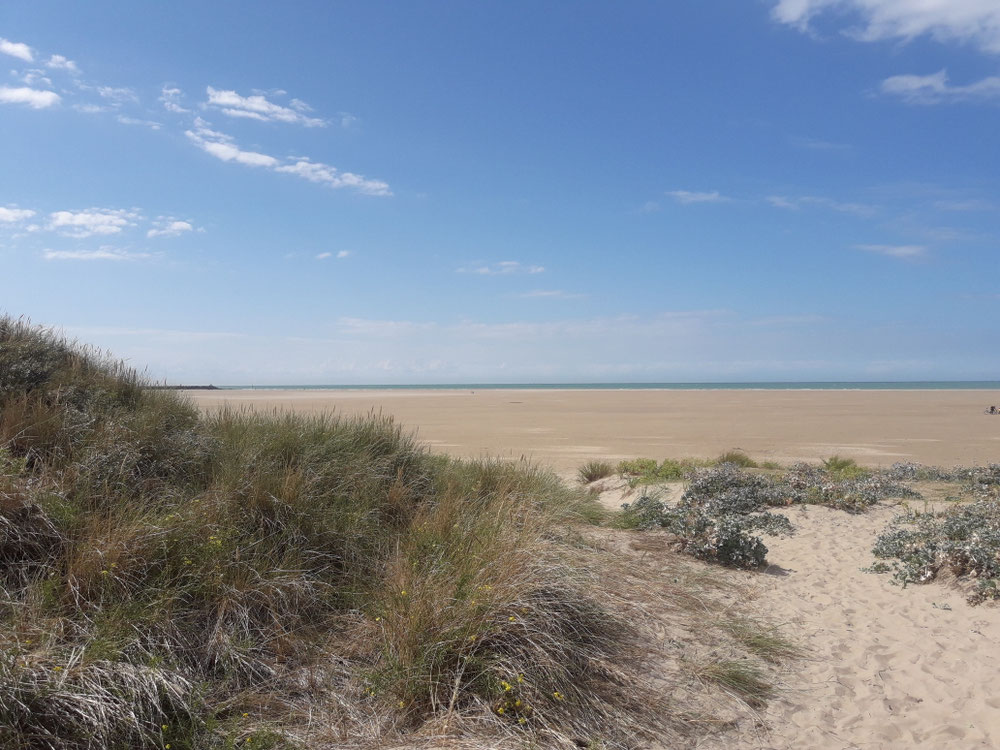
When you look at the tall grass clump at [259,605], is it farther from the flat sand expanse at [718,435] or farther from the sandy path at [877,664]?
the flat sand expanse at [718,435]

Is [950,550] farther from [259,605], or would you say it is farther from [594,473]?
[594,473]

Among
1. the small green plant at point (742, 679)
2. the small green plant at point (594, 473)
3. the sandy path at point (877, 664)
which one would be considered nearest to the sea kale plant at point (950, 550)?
the sandy path at point (877, 664)

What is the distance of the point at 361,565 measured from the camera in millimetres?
5246

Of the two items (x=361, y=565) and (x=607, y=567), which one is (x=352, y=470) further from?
(x=607, y=567)

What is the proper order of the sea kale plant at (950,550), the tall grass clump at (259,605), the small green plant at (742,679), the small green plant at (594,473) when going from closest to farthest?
the tall grass clump at (259,605)
the small green plant at (742,679)
the sea kale plant at (950,550)
the small green plant at (594,473)

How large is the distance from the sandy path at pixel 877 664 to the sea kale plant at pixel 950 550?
20 cm

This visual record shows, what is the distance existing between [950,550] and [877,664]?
8.96ft

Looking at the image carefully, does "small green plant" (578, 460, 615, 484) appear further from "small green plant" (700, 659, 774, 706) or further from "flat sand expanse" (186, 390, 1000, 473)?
"small green plant" (700, 659, 774, 706)

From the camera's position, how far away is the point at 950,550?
23.4ft

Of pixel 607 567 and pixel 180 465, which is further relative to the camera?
pixel 607 567

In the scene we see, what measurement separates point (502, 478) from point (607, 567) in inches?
74.2

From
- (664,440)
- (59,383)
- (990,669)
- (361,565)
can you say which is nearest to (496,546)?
(361,565)

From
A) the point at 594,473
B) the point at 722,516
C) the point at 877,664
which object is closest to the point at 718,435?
the point at 594,473

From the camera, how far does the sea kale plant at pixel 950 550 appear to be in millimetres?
6719
